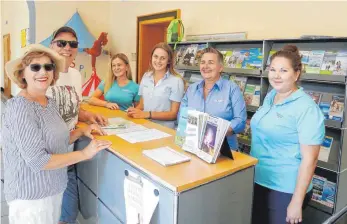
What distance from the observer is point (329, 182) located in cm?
259

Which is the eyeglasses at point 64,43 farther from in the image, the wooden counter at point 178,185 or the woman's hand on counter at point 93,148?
the woman's hand on counter at point 93,148

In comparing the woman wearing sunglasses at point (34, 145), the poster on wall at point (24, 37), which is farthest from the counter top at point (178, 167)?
the poster on wall at point (24, 37)

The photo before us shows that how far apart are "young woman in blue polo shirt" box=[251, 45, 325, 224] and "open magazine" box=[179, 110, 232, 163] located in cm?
32

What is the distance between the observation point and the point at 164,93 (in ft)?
8.23

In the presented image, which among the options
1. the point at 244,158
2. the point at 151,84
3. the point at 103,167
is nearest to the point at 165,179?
the point at 244,158

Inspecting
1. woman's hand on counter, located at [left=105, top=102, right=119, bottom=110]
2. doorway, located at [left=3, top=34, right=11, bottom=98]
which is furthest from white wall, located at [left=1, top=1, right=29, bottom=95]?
woman's hand on counter, located at [left=105, top=102, right=119, bottom=110]

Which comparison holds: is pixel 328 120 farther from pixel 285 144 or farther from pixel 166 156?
pixel 166 156

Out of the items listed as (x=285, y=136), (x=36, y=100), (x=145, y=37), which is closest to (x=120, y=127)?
(x=36, y=100)

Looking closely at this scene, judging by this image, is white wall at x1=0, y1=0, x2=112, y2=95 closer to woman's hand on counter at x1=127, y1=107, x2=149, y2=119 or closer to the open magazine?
woman's hand on counter at x1=127, y1=107, x2=149, y2=119

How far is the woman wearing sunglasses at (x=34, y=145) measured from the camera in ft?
4.51

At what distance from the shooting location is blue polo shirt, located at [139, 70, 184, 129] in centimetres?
249

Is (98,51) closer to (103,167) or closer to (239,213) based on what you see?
(103,167)

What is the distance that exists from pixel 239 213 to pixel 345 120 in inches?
56.9

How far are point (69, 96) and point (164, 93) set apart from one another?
805mm
